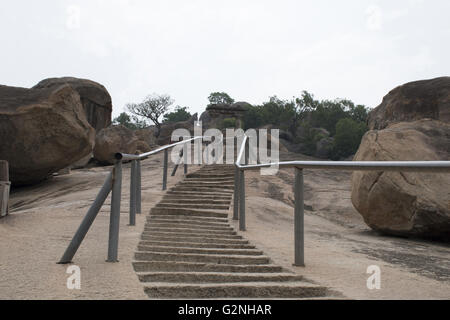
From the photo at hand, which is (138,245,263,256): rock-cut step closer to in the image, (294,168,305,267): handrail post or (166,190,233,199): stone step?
(294,168,305,267): handrail post

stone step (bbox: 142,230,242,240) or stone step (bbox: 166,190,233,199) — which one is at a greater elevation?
stone step (bbox: 166,190,233,199)

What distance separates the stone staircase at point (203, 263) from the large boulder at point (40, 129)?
4496 mm

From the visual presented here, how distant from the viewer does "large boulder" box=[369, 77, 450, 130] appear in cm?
731

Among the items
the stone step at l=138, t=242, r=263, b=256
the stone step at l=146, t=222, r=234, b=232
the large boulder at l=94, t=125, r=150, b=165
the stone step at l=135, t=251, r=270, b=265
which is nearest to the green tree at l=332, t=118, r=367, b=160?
the large boulder at l=94, t=125, r=150, b=165

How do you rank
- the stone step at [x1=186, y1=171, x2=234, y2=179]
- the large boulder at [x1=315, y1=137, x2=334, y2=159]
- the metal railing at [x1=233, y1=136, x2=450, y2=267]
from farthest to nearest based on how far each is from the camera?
the large boulder at [x1=315, y1=137, x2=334, y2=159] < the stone step at [x1=186, y1=171, x2=234, y2=179] < the metal railing at [x1=233, y1=136, x2=450, y2=267]

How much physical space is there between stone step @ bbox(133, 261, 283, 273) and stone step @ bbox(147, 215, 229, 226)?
76.9 inches

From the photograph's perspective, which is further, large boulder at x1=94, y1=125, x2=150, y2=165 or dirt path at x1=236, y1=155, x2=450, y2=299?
large boulder at x1=94, y1=125, x2=150, y2=165

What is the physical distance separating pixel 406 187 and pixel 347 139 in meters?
19.4

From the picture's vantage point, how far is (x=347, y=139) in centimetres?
2362

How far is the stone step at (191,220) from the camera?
15.8ft

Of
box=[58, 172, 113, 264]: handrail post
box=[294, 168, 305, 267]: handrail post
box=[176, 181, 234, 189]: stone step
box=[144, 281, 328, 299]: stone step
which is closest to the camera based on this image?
box=[144, 281, 328, 299]: stone step

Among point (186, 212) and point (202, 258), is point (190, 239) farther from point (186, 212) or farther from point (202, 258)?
point (186, 212)

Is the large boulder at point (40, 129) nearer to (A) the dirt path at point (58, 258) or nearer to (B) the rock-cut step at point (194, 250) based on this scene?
(A) the dirt path at point (58, 258)

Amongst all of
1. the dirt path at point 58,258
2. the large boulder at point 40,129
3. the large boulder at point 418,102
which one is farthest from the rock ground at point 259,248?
the large boulder at point 40,129
